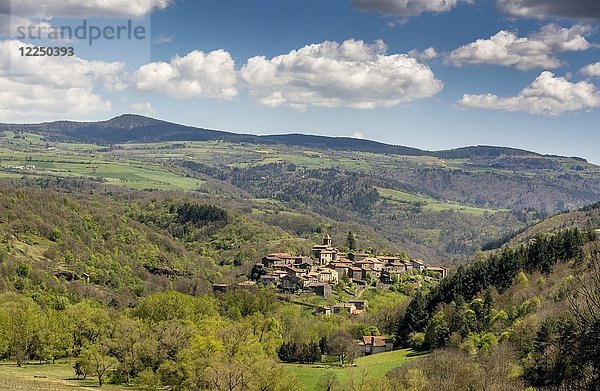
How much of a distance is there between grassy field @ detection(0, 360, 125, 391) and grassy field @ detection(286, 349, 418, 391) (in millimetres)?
22513

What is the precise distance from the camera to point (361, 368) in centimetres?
7281

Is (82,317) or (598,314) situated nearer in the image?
(598,314)

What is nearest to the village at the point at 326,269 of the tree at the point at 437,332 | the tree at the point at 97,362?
the tree at the point at 437,332

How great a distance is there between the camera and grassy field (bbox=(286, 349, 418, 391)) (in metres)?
69.0

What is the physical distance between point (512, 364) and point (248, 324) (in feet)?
113

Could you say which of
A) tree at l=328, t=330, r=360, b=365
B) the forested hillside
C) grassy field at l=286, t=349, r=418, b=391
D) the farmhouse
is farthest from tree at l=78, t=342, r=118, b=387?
the farmhouse

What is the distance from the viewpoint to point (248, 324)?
256 feet

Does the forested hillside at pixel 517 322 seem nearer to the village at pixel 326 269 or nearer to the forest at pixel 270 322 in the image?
the forest at pixel 270 322

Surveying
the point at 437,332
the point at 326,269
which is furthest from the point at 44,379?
→ the point at 326,269

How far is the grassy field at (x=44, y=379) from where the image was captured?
47969mm

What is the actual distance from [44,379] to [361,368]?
1364 inches

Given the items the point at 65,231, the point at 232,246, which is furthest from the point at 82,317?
the point at 232,246

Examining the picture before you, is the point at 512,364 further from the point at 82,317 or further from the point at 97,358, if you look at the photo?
the point at 82,317

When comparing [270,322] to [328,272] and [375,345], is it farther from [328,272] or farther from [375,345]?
[328,272]
